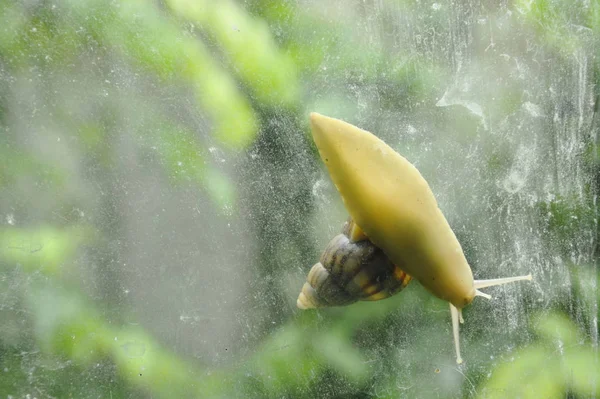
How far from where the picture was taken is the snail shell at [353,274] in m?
0.68

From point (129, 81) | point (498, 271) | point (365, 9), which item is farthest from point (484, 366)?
point (129, 81)

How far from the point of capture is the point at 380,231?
0.65 meters

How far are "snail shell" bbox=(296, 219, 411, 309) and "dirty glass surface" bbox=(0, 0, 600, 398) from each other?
84mm

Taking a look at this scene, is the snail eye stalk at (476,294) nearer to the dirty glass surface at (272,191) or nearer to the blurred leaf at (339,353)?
the dirty glass surface at (272,191)

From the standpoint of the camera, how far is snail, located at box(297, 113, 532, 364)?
1.96 ft

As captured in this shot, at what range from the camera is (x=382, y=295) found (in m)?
0.72

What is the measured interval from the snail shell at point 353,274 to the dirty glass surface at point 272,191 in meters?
0.08

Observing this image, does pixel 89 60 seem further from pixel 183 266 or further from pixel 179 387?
pixel 179 387

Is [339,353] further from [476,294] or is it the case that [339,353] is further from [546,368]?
[546,368]

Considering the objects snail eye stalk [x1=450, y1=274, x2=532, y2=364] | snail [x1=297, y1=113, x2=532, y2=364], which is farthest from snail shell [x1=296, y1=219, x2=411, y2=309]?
snail eye stalk [x1=450, y1=274, x2=532, y2=364]

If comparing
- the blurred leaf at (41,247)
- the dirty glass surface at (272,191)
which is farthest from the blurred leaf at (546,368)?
the blurred leaf at (41,247)

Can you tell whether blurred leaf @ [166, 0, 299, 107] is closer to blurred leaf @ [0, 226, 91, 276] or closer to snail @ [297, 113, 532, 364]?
snail @ [297, 113, 532, 364]

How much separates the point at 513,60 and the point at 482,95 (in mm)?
74

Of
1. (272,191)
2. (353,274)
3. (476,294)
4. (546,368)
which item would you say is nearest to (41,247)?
(272,191)
